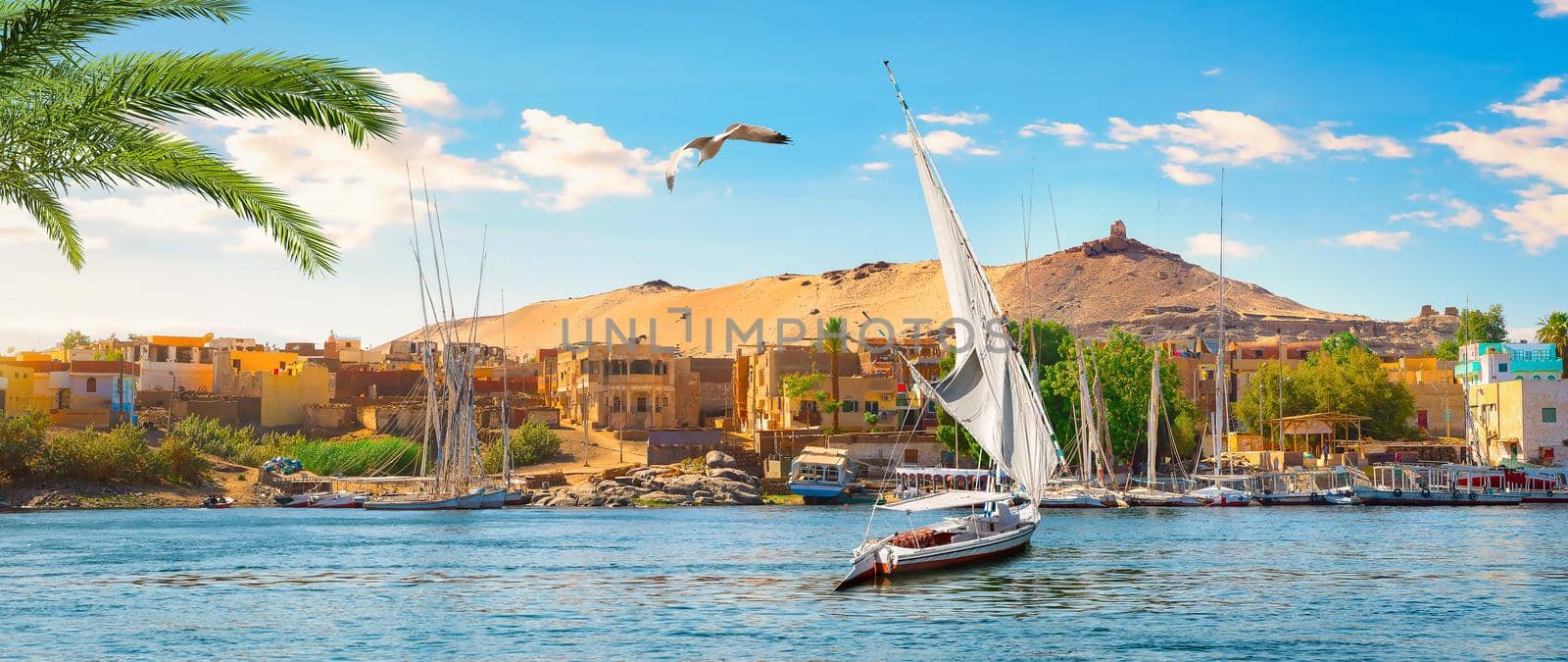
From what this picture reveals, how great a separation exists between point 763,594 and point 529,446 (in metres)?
51.3

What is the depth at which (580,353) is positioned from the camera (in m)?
90.9

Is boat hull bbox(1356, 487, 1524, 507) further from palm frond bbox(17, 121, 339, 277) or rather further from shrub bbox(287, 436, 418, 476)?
palm frond bbox(17, 121, 339, 277)

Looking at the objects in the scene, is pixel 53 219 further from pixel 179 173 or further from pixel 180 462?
pixel 180 462

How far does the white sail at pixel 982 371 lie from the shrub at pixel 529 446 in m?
48.0

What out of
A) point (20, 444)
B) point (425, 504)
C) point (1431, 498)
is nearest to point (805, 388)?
point (425, 504)

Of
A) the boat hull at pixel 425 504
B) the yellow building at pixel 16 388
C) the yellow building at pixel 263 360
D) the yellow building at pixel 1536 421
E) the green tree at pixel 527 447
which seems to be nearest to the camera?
the boat hull at pixel 425 504

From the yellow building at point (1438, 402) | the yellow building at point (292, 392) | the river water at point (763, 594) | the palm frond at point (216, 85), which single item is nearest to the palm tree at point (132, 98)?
the palm frond at point (216, 85)

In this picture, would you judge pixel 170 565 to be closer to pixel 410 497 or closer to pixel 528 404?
pixel 410 497

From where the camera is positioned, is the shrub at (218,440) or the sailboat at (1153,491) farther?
the shrub at (218,440)

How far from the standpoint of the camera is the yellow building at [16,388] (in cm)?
7706

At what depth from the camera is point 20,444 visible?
66.6m

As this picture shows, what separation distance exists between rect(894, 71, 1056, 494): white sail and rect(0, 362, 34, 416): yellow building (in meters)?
60.0

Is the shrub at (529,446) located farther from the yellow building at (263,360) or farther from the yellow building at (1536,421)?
the yellow building at (1536,421)

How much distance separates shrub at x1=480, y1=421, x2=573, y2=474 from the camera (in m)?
79.8
